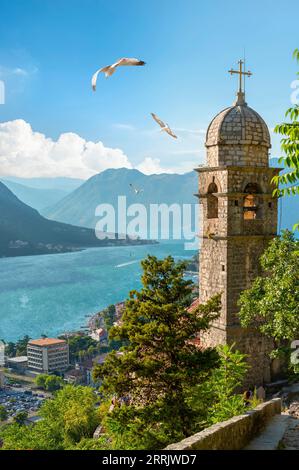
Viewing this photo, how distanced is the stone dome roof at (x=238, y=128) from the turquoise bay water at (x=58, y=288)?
8699 centimetres

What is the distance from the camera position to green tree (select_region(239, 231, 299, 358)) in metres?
12.0

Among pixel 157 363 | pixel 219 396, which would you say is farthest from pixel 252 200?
pixel 157 363

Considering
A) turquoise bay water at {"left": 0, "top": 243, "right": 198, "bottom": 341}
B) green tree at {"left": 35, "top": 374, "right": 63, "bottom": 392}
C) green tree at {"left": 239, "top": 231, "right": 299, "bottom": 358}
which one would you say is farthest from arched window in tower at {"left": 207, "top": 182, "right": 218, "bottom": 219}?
turquoise bay water at {"left": 0, "top": 243, "right": 198, "bottom": 341}

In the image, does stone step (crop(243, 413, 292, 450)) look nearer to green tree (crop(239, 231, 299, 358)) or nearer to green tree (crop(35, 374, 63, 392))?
green tree (crop(239, 231, 299, 358))

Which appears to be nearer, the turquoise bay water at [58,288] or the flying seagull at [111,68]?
the flying seagull at [111,68]

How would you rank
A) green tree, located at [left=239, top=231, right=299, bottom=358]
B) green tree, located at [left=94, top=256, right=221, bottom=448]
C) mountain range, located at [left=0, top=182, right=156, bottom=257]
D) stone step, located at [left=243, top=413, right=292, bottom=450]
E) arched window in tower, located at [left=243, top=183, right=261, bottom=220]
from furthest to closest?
mountain range, located at [left=0, top=182, right=156, bottom=257] → arched window in tower, located at [left=243, top=183, right=261, bottom=220] → green tree, located at [left=239, top=231, right=299, bottom=358] → green tree, located at [left=94, top=256, right=221, bottom=448] → stone step, located at [left=243, top=413, right=292, bottom=450]

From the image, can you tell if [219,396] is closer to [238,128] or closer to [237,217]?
[237,217]

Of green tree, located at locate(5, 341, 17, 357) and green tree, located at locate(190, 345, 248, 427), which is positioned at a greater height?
green tree, located at locate(190, 345, 248, 427)

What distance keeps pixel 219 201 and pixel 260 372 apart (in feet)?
18.7

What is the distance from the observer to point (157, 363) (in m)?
8.94

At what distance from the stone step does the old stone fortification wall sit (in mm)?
76

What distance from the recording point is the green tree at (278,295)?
39.2 feet

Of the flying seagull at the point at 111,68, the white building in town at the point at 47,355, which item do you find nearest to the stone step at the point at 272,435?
the flying seagull at the point at 111,68

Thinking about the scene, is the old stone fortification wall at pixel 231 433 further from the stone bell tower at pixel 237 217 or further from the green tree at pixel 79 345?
the green tree at pixel 79 345
